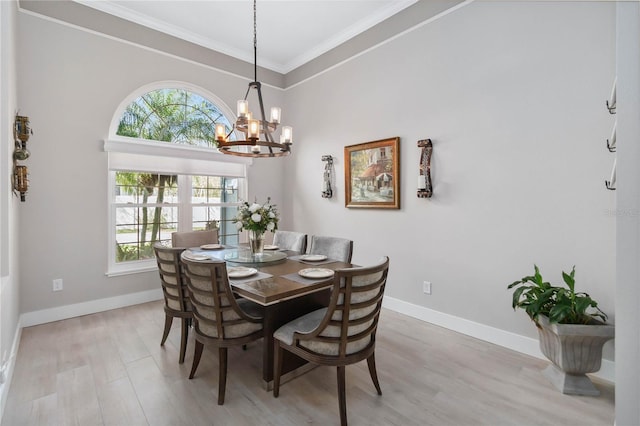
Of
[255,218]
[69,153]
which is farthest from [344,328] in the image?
[69,153]

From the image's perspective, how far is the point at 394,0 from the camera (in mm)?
3494

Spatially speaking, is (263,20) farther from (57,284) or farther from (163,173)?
(57,284)

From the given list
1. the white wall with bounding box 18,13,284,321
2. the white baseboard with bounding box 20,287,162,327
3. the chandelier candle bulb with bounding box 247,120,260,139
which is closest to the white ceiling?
the white wall with bounding box 18,13,284,321

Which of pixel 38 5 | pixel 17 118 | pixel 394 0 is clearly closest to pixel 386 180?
pixel 394 0

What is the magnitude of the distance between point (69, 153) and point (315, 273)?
3.16 meters

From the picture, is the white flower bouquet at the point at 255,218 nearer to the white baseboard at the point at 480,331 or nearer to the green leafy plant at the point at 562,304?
the white baseboard at the point at 480,331

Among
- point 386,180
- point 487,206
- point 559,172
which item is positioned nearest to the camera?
point 559,172

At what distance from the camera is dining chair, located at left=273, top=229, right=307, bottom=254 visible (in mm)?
3398

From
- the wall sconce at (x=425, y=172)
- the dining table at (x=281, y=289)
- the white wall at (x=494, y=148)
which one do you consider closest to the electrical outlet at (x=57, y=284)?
the dining table at (x=281, y=289)

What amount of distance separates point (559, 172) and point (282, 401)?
275cm

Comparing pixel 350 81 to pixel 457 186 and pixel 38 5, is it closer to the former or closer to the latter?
pixel 457 186

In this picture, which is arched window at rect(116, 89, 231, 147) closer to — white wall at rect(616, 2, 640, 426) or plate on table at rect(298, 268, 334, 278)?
plate on table at rect(298, 268, 334, 278)

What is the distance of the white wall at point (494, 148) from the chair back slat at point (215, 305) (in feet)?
6.95

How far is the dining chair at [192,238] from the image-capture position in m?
3.52
